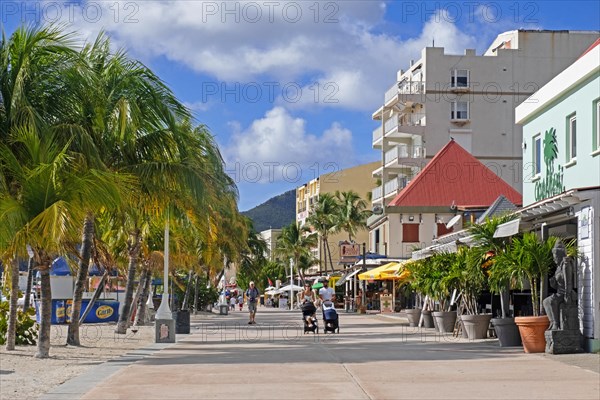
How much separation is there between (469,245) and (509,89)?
4999cm

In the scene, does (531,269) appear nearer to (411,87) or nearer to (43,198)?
(43,198)

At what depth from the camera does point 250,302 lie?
3841 cm

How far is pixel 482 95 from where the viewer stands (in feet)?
238

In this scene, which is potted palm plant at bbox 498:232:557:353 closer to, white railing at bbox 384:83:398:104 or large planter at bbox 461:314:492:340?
large planter at bbox 461:314:492:340

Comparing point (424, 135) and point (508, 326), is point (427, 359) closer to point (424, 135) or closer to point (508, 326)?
point (508, 326)

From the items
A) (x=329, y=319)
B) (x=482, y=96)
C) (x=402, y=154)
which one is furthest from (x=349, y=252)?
(x=329, y=319)

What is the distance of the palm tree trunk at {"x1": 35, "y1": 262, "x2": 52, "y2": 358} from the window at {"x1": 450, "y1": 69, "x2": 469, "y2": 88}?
5679 centimetres

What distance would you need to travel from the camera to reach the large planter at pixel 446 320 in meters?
26.8

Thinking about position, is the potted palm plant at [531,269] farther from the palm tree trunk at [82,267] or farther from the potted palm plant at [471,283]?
the palm tree trunk at [82,267]

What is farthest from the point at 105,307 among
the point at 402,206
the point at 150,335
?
the point at 402,206

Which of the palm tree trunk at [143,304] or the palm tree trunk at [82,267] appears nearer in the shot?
the palm tree trunk at [82,267]

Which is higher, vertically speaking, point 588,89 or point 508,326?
point 588,89

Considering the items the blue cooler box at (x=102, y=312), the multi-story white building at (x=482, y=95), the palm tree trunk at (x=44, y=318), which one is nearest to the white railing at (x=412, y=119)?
the multi-story white building at (x=482, y=95)

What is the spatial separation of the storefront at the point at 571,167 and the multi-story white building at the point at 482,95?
4347cm
